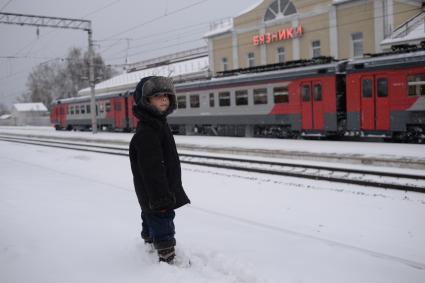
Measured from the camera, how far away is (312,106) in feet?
57.1

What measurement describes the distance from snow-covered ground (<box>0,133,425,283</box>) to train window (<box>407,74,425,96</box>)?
7688mm

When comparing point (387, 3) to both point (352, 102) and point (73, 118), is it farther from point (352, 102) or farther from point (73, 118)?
point (73, 118)

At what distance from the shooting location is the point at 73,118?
126 feet

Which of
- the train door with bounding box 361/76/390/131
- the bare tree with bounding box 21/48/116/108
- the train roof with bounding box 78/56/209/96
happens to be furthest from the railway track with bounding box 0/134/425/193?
the bare tree with bounding box 21/48/116/108

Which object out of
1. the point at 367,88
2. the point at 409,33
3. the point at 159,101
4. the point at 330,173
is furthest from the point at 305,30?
the point at 159,101

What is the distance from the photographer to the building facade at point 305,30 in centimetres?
2462

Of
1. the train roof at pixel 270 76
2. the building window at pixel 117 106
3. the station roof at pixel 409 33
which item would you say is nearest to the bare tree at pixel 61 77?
the building window at pixel 117 106

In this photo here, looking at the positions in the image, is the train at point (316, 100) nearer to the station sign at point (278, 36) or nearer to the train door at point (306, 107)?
the train door at point (306, 107)

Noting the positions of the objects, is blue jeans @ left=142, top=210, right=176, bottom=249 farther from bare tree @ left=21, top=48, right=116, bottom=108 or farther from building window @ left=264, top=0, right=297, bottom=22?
bare tree @ left=21, top=48, right=116, bottom=108

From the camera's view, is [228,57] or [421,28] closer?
[421,28]

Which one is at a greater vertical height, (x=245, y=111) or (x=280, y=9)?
(x=280, y=9)

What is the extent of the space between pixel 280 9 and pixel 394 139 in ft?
58.4

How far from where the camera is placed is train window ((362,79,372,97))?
15.5 m

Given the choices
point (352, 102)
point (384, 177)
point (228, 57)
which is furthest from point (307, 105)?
point (228, 57)
